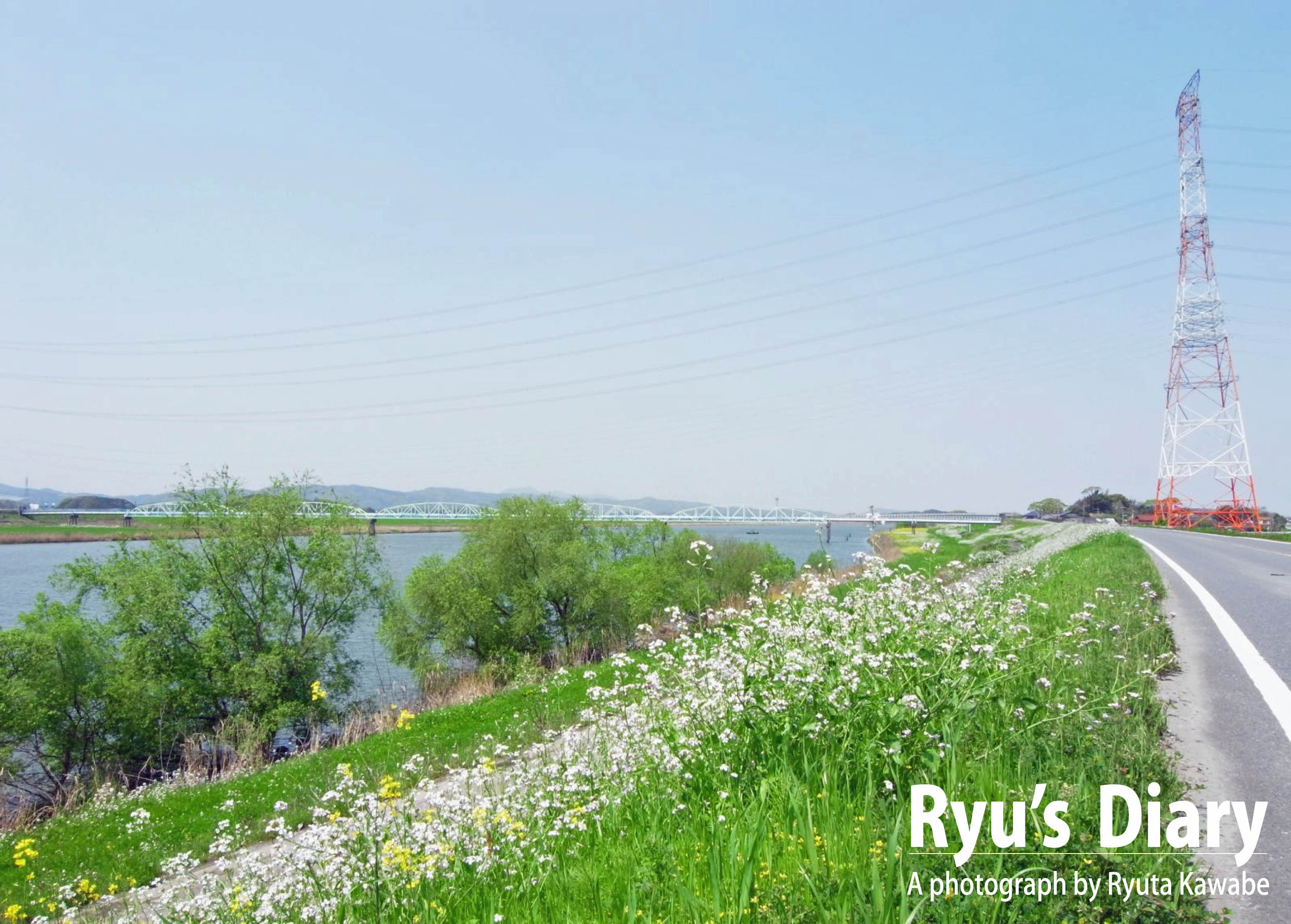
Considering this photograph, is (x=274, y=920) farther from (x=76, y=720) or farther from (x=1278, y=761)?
(x=76, y=720)

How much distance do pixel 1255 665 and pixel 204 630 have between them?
29.1 m

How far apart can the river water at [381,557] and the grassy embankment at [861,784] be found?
345 centimetres

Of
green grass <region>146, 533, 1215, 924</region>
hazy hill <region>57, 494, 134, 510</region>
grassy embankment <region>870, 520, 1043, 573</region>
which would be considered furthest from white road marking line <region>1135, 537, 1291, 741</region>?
hazy hill <region>57, 494, 134, 510</region>

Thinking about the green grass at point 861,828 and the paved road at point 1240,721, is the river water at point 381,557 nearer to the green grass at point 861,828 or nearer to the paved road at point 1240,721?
the paved road at point 1240,721

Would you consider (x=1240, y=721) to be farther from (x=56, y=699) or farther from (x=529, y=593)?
(x=529, y=593)

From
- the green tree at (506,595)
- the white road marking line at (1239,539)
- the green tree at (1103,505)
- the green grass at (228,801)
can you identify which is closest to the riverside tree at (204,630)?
the green tree at (506,595)

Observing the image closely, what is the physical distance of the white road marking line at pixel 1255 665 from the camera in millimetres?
6734

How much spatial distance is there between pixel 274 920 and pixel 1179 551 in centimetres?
2832

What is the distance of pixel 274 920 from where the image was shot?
522cm

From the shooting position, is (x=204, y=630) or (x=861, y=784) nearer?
(x=861, y=784)

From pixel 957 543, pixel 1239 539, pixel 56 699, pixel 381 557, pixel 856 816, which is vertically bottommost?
pixel 56 699

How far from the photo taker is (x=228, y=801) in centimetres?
966

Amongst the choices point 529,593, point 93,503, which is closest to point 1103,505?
point 529,593

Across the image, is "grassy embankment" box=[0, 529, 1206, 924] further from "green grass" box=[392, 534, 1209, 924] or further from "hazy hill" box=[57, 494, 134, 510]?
"hazy hill" box=[57, 494, 134, 510]
